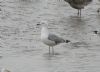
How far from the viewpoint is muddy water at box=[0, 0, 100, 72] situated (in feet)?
38.9

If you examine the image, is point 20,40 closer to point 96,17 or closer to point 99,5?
point 96,17

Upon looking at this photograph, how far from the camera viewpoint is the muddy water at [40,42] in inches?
467

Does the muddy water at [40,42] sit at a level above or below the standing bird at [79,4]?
below

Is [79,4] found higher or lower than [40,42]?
higher

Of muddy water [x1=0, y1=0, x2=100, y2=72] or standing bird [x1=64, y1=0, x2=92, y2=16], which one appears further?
standing bird [x1=64, y1=0, x2=92, y2=16]

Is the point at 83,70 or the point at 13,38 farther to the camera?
the point at 13,38

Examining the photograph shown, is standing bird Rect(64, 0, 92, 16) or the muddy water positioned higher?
standing bird Rect(64, 0, 92, 16)

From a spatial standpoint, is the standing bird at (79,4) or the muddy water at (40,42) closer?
the muddy water at (40,42)

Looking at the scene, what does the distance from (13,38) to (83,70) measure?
413cm

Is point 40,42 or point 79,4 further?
point 79,4

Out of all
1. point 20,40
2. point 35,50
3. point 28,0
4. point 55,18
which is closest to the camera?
point 35,50

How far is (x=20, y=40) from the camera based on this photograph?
47.6ft

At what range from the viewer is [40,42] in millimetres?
14297

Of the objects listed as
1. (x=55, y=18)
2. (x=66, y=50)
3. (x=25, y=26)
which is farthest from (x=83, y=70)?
(x=55, y=18)
